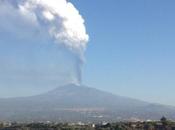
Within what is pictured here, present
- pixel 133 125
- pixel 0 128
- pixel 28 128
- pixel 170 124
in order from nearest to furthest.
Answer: pixel 170 124 → pixel 133 125 → pixel 28 128 → pixel 0 128

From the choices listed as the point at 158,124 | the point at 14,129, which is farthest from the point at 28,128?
the point at 158,124

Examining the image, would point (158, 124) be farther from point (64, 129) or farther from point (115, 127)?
point (64, 129)

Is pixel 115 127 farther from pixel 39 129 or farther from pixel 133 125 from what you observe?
pixel 39 129

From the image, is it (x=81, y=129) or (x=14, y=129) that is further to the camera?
(x=14, y=129)

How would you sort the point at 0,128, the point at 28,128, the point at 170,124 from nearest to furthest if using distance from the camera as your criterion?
the point at 170,124 → the point at 28,128 → the point at 0,128

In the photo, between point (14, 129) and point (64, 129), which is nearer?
point (64, 129)

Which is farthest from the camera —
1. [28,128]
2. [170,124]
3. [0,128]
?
[0,128]

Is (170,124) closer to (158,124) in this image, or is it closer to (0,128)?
(158,124)
